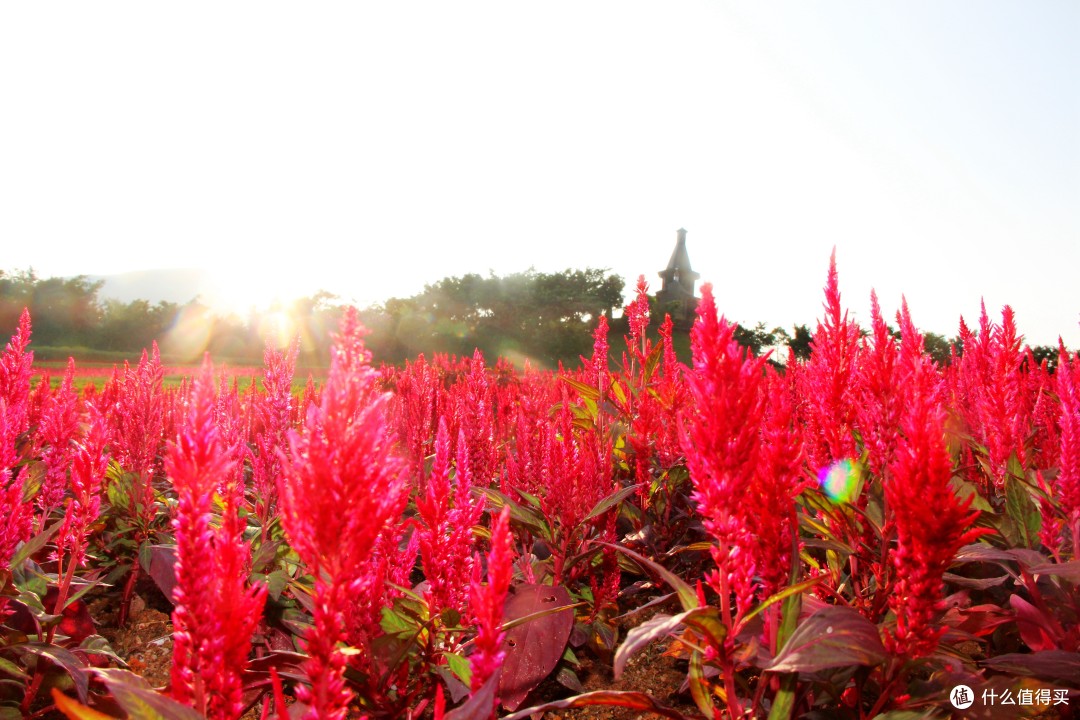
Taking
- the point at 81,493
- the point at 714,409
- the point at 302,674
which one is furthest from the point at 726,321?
the point at 81,493

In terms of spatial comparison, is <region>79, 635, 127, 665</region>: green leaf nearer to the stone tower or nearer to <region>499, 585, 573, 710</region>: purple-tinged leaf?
<region>499, 585, 573, 710</region>: purple-tinged leaf

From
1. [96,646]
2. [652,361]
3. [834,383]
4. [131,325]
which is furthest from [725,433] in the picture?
[131,325]

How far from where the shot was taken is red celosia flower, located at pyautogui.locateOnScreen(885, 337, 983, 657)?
932 mm

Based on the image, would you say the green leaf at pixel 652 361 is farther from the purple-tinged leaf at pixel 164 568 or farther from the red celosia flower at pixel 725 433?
the purple-tinged leaf at pixel 164 568

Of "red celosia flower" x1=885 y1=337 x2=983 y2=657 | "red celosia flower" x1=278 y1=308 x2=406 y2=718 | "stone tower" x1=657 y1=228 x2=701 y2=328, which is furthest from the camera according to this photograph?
"stone tower" x1=657 y1=228 x2=701 y2=328

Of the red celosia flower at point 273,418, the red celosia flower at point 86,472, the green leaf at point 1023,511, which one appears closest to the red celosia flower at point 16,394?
the red celosia flower at point 86,472

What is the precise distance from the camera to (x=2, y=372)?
257 cm

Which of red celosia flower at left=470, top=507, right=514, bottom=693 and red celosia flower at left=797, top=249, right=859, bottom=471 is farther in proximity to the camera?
red celosia flower at left=797, top=249, right=859, bottom=471

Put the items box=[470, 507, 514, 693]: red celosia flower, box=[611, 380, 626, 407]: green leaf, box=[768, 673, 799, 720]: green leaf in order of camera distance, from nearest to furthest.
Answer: box=[470, 507, 514, 693]: red celosia flower < box=[768, 673, 799, 720]: green leaf < box=[611, 380, 626, 407]: green leaf

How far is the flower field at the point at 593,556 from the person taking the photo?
738 millimetres

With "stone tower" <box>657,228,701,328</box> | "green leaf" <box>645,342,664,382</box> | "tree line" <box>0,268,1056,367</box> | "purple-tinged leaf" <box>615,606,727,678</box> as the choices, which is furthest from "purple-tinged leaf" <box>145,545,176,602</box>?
"stone tower" <box>657,228,701,328</box>

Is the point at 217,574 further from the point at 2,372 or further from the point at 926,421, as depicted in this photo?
the point at 2,372

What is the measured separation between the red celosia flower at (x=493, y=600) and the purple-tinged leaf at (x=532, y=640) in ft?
2.47

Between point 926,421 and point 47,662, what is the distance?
7.43ft
